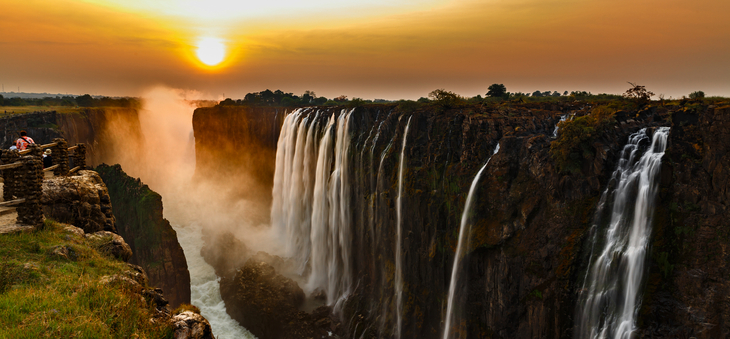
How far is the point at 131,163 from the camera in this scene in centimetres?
6309

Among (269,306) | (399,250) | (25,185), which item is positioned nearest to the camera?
(25,185)

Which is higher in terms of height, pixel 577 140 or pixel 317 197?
pixel 577 140

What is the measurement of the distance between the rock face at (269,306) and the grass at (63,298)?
19.2 m

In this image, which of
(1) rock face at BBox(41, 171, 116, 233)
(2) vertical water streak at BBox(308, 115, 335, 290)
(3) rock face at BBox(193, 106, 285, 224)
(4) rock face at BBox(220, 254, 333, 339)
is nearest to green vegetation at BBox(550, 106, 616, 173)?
(1) rock face at BBox(41, 171, 116, 233)

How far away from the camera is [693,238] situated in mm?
13914

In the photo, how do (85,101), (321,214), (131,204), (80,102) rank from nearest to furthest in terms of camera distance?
(321,214)
(131,204)
(80,102)
(85,101)

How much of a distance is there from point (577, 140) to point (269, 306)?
76.1 ft

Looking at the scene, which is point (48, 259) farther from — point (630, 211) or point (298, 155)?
point (298, 155)

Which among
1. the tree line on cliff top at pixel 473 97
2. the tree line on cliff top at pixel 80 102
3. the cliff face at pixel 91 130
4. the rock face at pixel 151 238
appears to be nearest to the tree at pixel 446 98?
the tree line on cliff top at pixel 473 97

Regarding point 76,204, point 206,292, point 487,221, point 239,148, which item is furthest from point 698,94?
point 239,148

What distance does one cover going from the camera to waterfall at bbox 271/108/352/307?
106ft

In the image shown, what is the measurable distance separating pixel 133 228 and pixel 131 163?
32207mm

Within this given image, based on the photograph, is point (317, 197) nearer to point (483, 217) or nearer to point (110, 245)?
point (483, 217)

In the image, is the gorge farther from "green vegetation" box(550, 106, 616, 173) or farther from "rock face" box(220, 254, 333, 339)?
"rock face" box(220, 254, 333, 339)
